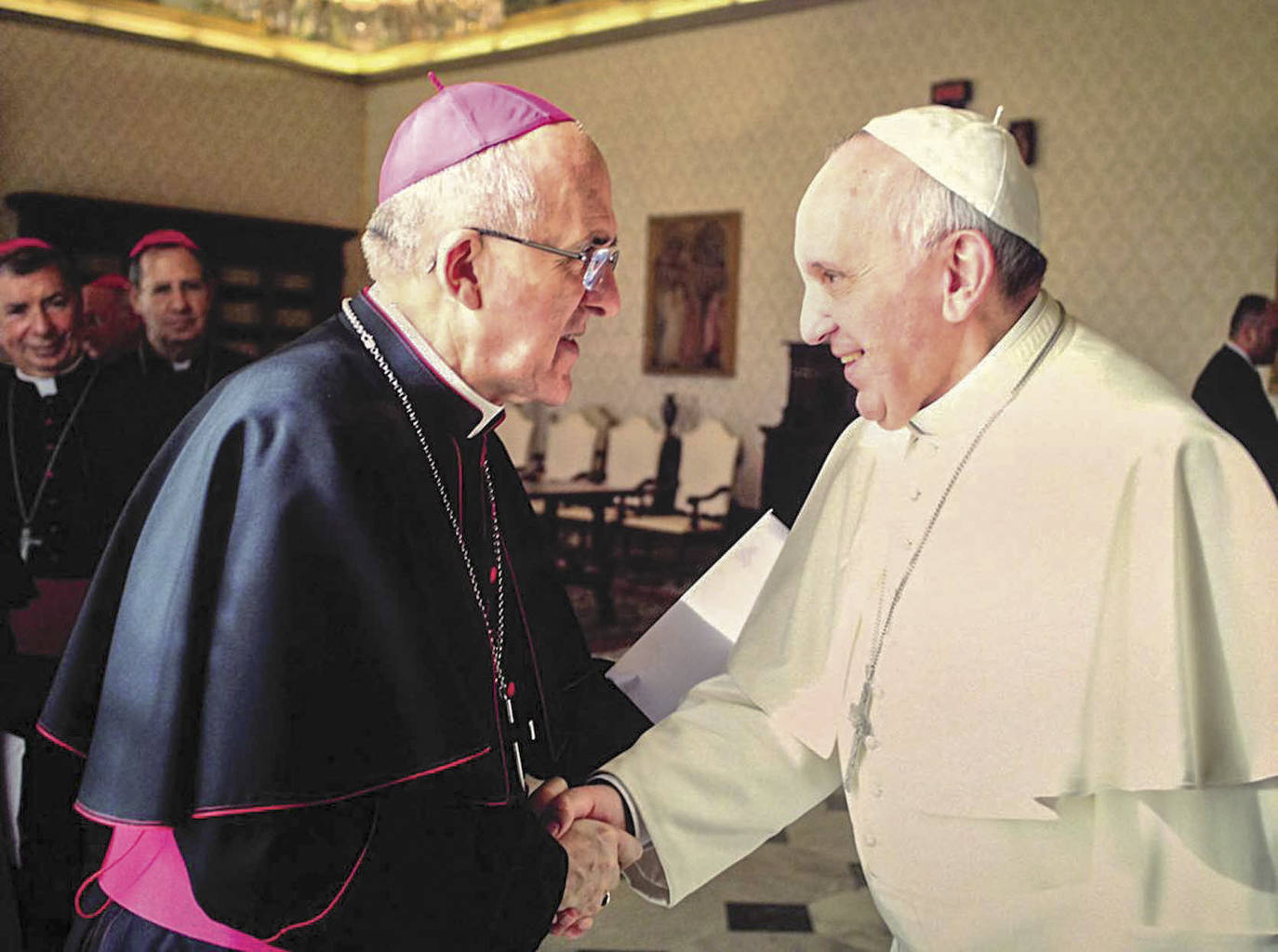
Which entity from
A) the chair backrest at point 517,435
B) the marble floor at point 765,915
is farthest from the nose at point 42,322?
the chair backrest at point 517,435

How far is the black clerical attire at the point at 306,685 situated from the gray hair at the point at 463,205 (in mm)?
155

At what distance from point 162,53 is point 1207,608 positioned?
10997 mm

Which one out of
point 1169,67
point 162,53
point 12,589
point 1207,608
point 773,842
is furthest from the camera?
point 162,53

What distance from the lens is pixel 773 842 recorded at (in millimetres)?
4574

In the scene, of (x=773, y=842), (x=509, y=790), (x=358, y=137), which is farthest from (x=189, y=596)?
(x=358, y=137)

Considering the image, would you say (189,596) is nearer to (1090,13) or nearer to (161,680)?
(161,680)

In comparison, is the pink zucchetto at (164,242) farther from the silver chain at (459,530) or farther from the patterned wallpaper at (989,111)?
the patterned wallpaper at (989,111)

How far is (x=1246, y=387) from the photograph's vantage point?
6.41m

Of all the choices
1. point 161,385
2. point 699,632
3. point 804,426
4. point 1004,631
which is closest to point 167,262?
point 161,385

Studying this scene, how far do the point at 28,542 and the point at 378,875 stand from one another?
2.80 metres

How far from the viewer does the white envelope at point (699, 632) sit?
82.1 inches

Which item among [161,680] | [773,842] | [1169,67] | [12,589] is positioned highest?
[1169,67]

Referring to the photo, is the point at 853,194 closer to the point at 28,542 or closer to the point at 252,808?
the point at 252,808

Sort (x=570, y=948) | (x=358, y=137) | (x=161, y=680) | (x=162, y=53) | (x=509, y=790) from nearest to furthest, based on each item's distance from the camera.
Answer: (x=161, y=680) < (x=509, y=790) < (x=570, y=948) < (x=162, y=53) < (x=358, y=137)
